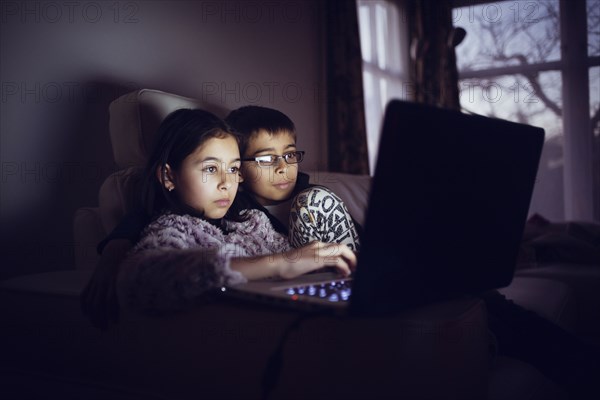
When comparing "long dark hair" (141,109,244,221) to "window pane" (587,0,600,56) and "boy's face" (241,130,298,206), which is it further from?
"window pane" (587,0,600,56)

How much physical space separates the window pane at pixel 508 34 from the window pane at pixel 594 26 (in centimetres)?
23

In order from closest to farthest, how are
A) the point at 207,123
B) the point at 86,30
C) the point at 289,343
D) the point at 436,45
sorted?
the point at 289,343, the point at 207,123, the point at 86,30, the point at 436,45

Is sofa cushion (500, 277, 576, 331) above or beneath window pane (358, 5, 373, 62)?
beneath

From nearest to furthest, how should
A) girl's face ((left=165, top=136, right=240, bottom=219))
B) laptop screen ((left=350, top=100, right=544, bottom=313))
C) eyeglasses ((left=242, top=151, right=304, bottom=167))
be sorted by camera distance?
1. laptop screen ((left=350, top=100, right=544, bottom=313))
2. girl's face ((left=165, top=136, right=240, bottom=219))
3. eyeglasses ((left=242, top=151, right=304, bottom=167))

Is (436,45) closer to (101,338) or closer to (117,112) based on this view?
(117,112)

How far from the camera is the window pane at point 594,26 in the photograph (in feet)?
13.3

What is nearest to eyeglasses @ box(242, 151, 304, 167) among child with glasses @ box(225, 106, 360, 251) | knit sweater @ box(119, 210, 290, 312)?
child with glasses @ box(225, 106, 360, 251)

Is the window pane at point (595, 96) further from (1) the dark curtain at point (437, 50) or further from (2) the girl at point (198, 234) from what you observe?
(2) the girl at point (198, 234)

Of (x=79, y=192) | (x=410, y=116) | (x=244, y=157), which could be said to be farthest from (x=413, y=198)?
(x=79, y=192)

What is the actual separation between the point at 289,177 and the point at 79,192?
0.74 meters

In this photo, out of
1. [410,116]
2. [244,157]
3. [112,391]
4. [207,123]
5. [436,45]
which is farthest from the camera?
A: [436,45]

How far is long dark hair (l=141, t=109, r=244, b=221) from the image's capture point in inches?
48.6

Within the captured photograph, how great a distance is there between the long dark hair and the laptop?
0.42 meters

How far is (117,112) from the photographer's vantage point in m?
1.50
